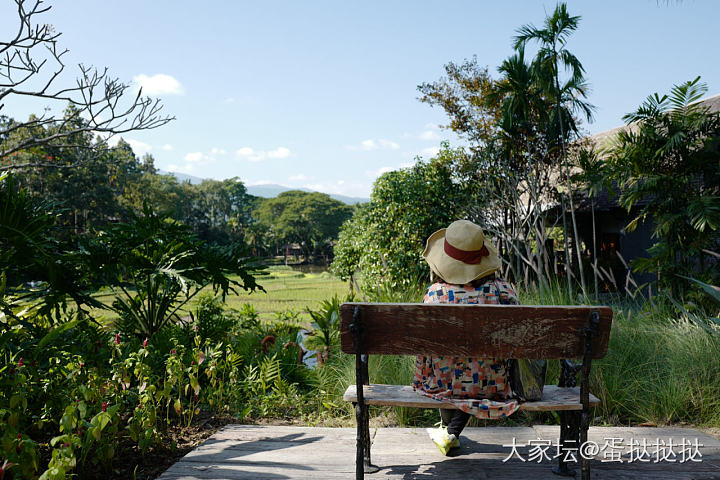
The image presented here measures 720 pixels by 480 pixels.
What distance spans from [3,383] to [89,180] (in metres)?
29.7

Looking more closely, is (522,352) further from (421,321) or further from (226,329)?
(226,329)

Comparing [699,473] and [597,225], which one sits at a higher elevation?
[597,225]

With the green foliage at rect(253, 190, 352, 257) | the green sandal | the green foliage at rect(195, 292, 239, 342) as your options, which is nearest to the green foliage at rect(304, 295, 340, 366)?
the green foliage at rect(195, 292, 239, 342)

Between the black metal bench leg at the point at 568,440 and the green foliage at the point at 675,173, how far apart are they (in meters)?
5.22

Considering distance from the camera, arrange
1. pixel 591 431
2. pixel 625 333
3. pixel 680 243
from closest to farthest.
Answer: pixel 591 431 → pixel 625 333 → pixel 680 243

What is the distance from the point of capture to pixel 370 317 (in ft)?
8.52

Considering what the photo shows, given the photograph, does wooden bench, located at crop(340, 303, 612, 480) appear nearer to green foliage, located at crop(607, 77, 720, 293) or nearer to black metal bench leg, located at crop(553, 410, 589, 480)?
black metal bench leg, located at crop(553, 410, 589, 480)

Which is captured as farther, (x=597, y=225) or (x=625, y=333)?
(x=597, y=225)

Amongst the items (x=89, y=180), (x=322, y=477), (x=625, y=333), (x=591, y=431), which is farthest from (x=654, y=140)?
(x=89, y=180)

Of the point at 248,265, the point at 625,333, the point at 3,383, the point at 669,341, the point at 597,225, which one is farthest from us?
the point at 597,225
